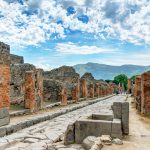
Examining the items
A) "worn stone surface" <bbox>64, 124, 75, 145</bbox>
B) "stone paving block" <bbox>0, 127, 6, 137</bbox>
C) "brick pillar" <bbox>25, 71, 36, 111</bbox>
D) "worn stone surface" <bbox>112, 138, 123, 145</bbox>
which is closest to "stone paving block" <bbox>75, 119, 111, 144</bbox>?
"worn stone surface" <bbox>64, 124, 75, 145</bbox>

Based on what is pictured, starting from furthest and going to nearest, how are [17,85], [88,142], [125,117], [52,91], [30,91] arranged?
[52,91], [17,85], [30,91], [125,117], [88,142]

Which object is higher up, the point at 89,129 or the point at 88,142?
the point at 89,129

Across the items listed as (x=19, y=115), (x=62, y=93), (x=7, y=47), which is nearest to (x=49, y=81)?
(x=62, y=93)

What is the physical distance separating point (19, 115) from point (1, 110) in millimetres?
3327

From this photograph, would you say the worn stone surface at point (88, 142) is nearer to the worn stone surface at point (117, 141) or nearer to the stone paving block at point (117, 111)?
the worn stone surface at point (117, 141)

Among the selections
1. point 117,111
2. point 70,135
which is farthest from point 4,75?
point 117,111

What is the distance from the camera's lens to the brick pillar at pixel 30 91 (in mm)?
15086

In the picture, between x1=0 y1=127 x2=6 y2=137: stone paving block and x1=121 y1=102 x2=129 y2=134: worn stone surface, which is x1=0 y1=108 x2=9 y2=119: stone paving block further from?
x1=121 y1=102 x2=129 y2=134: worn stone surface

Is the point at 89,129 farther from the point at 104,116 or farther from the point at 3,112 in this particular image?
the point at 3,112

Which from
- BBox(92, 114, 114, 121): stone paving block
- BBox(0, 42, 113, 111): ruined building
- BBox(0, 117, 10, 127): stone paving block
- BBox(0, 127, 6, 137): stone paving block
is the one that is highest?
BBox(0, 42, 113, 111): ruined building

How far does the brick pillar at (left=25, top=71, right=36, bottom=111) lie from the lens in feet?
49.5

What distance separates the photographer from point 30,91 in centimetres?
1529

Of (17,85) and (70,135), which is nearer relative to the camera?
(70,135)

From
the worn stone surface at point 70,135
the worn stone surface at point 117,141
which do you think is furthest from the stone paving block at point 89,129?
the worn stone surface at point 117,141
